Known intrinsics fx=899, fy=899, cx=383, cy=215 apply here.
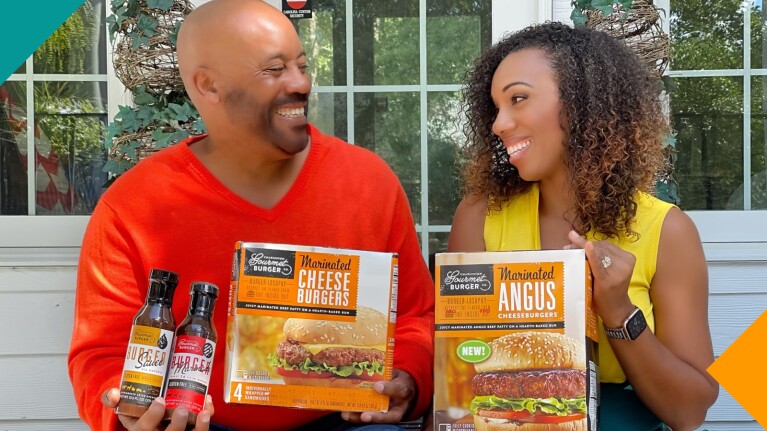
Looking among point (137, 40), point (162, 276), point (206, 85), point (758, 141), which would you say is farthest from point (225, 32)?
point (758, 141)

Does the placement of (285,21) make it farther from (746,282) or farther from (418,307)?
(746,282)

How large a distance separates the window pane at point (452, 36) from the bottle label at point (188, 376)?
1900 millimetres

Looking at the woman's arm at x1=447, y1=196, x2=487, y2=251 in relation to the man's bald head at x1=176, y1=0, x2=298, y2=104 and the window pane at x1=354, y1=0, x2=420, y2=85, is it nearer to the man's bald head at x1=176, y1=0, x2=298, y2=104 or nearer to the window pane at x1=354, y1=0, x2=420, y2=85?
the man's bald head at x1=176, y1=0, x2=298, y2=104

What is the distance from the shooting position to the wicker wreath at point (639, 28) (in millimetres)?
2723

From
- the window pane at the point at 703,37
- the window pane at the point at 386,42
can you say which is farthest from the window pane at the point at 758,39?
the window pane at the point at 386,42

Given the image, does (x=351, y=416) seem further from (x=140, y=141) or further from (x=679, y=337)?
(x=140, y=141)

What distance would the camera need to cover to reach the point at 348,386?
1.70m

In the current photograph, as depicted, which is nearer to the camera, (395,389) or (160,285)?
(160,285)

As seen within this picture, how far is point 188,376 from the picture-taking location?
1.56 metres

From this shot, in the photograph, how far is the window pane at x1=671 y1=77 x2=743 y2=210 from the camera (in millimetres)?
3227

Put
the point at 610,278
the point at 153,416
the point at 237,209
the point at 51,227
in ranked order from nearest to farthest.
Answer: the point at 153,416
the point at 610,278
the point at 237,209
the point at 51,227

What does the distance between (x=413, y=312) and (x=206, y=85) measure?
670 mm

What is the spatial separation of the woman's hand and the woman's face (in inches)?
11.2

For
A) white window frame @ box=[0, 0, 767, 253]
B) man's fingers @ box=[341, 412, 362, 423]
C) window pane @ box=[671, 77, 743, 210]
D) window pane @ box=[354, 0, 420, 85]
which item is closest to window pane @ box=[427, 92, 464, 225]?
white window frame @ box=[0, 0, 767, 253]
